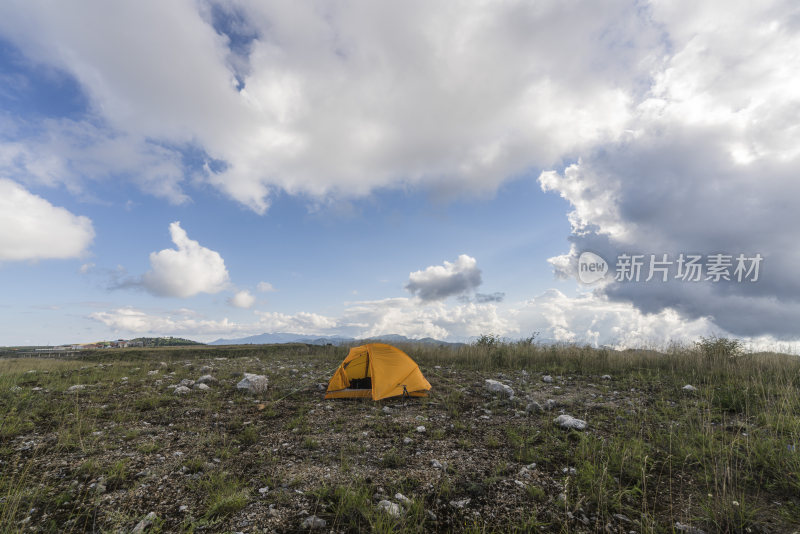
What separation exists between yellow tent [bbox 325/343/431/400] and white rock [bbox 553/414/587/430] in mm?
4133

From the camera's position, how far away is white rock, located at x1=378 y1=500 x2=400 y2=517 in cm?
412

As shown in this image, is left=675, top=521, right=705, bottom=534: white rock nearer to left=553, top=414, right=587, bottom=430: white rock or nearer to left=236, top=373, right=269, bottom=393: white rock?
left=553, top=414, right=587, bottom=430: white rock

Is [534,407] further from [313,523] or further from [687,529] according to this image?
[313,523]

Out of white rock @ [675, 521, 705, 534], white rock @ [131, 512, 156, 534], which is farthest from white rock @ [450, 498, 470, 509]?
white rock @ [131, 512, 156, 534]

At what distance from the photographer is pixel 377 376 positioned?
32.8 ft

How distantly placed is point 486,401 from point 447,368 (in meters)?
5.72

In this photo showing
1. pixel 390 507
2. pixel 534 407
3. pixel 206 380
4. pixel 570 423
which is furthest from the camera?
pixel 206 380

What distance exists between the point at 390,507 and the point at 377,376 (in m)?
5.82

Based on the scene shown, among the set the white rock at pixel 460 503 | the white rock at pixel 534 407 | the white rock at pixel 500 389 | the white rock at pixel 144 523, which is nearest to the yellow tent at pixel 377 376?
the white rock at pixel 500 389

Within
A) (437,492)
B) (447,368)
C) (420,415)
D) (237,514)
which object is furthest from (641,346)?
(237,514)

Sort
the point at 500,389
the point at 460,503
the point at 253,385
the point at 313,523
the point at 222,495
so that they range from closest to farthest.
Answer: the point at 313,523
the point at 460,503
the point at 222,495
the point at 500,389
the point at 253,385

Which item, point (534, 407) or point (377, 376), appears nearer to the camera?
point (534, 407)

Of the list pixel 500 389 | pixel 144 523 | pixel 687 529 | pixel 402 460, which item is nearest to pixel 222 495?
pixel 144 523

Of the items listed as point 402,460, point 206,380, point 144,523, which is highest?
point 206,380
